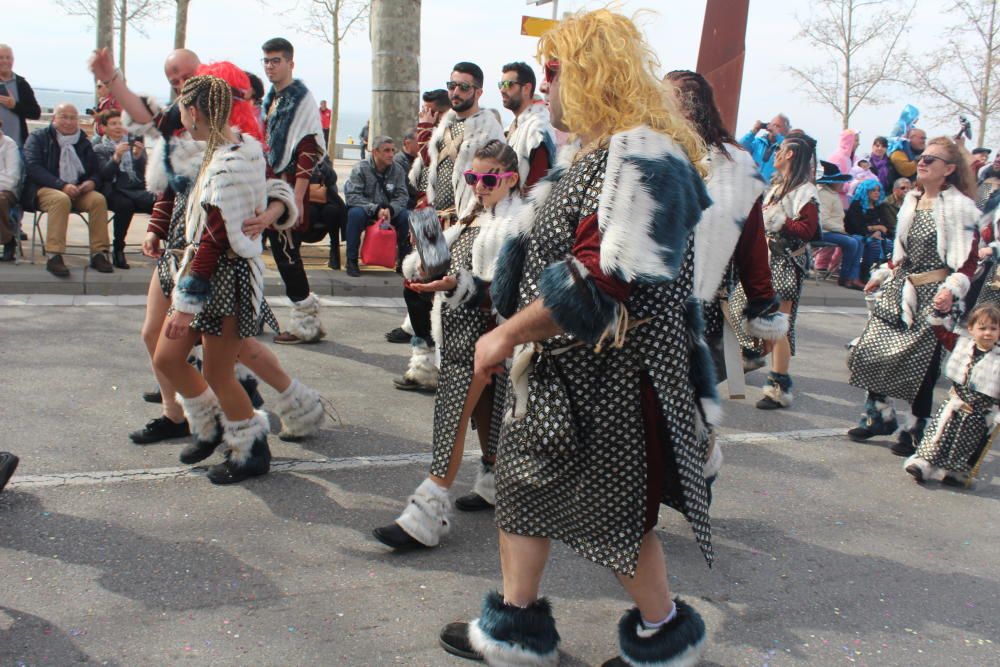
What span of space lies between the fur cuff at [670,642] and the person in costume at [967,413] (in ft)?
9.25

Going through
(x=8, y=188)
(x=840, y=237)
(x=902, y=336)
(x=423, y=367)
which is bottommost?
(x=423, y=367)

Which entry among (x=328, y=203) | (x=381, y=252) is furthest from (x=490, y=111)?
(x=328, y=203)

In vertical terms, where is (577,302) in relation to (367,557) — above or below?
above

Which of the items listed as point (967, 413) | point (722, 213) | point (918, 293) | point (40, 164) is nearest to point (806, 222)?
point (918, 293)

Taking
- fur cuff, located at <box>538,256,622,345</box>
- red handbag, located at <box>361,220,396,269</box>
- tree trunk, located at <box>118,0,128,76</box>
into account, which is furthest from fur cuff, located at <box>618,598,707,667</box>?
tree trunk, located at <box>118,0,128,76</box>

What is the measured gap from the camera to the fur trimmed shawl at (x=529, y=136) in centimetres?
514

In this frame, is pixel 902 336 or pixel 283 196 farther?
pixel 902 336

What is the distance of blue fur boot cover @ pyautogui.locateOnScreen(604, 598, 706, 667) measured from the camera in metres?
2.77

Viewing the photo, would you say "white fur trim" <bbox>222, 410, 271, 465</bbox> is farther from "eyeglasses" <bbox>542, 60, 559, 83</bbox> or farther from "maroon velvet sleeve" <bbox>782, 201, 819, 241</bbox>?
"maroon velvet sleeve" <bbox>782, 201, 819, 241</bbox>

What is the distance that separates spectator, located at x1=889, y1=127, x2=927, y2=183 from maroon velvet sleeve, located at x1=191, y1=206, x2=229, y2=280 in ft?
42.3

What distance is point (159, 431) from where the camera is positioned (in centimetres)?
479

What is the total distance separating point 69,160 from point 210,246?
616cm

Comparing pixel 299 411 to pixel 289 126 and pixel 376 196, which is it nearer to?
pixel 289 126

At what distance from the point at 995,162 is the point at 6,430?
12779 millimetres
